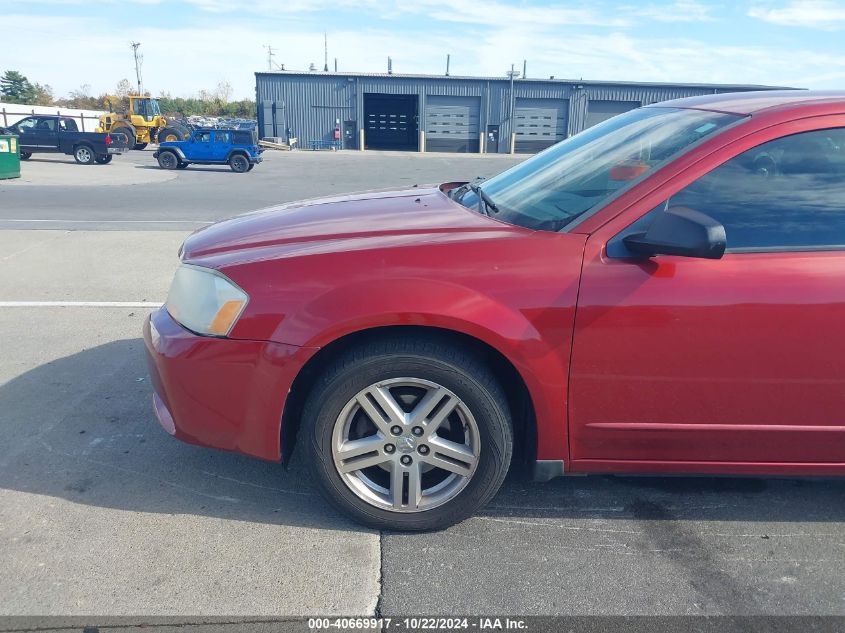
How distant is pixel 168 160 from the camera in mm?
24703

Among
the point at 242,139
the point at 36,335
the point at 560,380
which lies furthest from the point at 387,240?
the point at 242,139

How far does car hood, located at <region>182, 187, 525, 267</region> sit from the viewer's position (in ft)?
8.98

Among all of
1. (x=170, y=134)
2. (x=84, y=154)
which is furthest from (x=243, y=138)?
(x=170, y=134)

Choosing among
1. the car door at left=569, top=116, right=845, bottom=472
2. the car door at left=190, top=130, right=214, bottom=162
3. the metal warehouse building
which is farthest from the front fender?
the metal warehouse building

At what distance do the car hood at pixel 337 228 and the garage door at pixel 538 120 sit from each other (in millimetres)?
43648

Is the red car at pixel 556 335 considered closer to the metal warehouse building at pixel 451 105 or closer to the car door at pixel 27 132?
the car door at pixel 27 132

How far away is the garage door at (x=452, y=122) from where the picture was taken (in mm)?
44844

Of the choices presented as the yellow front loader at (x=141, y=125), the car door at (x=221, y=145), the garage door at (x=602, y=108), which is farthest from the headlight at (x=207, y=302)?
the garage door at (x=602, y=108)

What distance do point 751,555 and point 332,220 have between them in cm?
225

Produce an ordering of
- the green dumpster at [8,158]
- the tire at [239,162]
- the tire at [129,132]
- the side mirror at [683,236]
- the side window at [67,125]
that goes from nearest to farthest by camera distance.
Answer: the side mirror at [683,236] → the green dumpster at [8,158] → the tire at [239,162] → the side window at [67,125] → the tire at [129,132]

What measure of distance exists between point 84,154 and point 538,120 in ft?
98.5

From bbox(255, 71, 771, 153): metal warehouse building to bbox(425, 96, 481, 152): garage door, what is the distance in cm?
6

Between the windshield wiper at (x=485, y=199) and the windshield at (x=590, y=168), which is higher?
the windshield at (x=590, y=168)

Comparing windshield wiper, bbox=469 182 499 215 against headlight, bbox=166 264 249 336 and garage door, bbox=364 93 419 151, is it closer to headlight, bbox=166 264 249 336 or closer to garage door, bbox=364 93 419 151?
headlight, bbox=166 264 249 336
